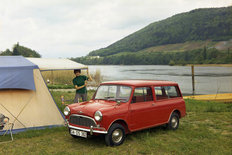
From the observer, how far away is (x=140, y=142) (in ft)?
21.8

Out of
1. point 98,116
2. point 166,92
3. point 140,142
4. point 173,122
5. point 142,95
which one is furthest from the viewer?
point 173,122

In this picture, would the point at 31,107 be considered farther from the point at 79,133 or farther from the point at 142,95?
the point at 142,95

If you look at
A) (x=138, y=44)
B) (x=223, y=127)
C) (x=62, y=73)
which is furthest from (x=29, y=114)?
(x=138, y=44)

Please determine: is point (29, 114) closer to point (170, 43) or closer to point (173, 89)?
point (173, 89)

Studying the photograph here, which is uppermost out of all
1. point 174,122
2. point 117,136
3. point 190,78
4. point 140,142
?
point 117,136

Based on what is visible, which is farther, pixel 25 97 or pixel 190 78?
pixel 190 78

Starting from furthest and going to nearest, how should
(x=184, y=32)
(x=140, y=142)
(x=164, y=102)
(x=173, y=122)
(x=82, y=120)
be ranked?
(x=184, y=32)
(x=173, y=122)
(x=164, y=102)
(x=140, y=142)
(x=82, y=120)

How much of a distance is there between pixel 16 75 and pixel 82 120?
118 inches

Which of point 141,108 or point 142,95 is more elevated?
point 142,95

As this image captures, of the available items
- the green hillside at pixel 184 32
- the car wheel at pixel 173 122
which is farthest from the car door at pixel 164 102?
the green hillside at pixel 184 32

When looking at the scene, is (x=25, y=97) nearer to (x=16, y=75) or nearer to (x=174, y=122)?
(x=16, y=75)

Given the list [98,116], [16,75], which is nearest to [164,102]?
[98,116]

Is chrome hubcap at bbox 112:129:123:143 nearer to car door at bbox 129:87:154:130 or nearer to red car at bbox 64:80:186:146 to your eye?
red car at bbox 64:80:186:146

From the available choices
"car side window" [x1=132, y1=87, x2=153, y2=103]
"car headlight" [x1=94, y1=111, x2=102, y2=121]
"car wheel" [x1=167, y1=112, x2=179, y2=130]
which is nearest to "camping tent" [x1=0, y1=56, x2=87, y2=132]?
"car headlight" [x1=94, y1=111, x2=102, y2=121]
